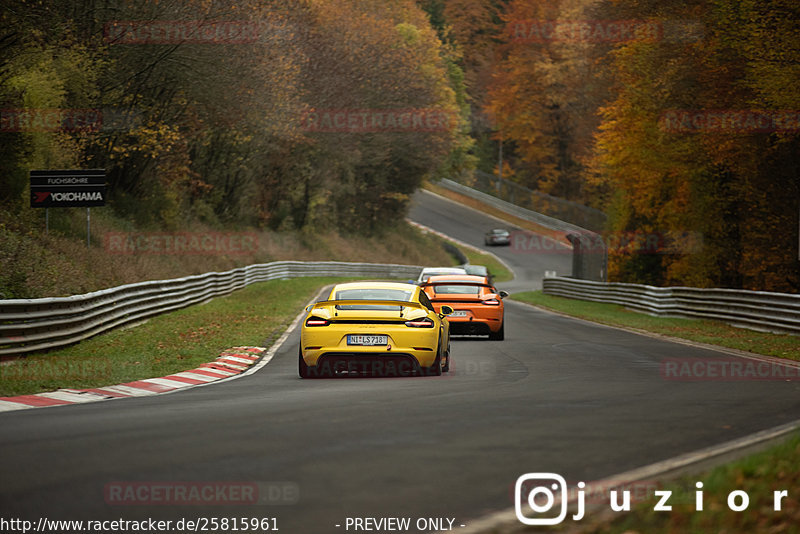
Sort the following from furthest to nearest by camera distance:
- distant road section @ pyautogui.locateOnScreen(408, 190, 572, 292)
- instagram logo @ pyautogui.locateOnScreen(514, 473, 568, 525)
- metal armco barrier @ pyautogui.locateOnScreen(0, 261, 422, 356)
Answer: distant road section @ pyautogui.locateOnScreen(408, 190, 572, 292)
metal armco barrier @ pyautogui.locateOnScreen(0, 261, 422, 356)
instagram logo @ pyautogui.locateOnScreen(514, 473, 568, 525)

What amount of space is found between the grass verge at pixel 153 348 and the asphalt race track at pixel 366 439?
6.85 feet

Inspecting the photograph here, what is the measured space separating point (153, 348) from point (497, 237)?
67.7 meters

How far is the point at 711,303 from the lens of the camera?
2914 cm

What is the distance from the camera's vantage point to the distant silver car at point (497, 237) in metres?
84.4

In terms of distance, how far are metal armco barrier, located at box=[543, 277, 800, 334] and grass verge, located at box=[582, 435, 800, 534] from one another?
690 inches

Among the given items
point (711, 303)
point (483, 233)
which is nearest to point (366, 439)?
point (711, 303)

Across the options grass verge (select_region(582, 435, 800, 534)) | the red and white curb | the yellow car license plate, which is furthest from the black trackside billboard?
grass verge (select_region(582, 435, 800, 534))

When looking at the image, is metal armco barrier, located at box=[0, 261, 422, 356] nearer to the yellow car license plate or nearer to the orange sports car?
the yellow car license plate

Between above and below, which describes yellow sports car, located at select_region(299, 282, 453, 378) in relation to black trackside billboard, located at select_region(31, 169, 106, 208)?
below

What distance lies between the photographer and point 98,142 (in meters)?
35.7

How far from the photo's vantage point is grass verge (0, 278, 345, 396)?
1367 centimetres

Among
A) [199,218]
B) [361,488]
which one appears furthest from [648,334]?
[199,218]

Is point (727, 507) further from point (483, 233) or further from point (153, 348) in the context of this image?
point (483, 233)

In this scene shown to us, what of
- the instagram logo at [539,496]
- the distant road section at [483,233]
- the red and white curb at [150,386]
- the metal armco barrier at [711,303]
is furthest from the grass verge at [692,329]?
the distant road section at [483,233]
